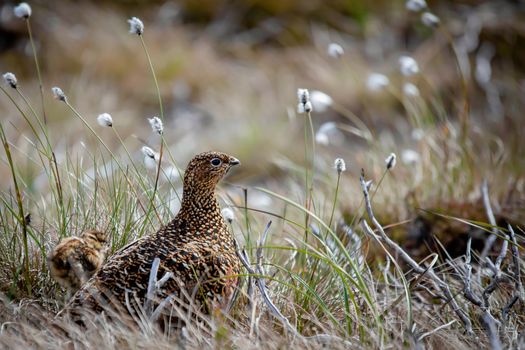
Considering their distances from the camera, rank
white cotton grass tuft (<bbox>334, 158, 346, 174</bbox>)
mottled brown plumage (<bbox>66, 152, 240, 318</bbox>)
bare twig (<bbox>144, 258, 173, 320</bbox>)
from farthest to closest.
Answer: white cotton grass tuft (<bbox>334, 158, 346, 174</bbox>) < mottled brown plumage (<bbox>66, 152, 240, 318</bbox>) < bare twig (<bbox>144, 258, 173, 320</bbox>)

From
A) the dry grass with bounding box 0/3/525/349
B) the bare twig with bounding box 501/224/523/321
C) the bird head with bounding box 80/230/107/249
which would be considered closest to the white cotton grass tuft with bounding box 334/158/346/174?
the dry grass with bounding box 0/3/525/349

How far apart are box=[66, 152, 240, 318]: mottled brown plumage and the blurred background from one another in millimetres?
3362

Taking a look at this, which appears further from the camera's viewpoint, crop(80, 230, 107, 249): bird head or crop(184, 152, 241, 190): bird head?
crop(184, 152, 241, 190): bird head

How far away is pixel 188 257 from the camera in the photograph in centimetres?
271

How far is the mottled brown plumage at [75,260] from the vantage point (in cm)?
262

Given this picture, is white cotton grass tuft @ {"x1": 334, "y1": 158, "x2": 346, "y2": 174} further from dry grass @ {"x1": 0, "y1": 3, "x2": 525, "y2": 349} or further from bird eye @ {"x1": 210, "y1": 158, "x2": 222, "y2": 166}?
bird eye @ {"x1": 210, "y1": 158, "x2": 222, "y2": 166}

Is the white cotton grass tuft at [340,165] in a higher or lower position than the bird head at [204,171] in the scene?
lower

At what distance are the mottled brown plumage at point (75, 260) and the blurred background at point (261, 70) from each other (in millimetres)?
3360

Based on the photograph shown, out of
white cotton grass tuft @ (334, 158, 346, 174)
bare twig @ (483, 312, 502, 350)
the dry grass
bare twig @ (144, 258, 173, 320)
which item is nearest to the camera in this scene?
bare twig @ (483, 312, 502, 350)

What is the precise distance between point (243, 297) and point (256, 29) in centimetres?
837

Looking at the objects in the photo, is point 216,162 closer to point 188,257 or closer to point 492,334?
point 188,257

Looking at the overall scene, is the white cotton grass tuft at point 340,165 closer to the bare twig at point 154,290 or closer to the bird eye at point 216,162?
the bird eye at point 216,162

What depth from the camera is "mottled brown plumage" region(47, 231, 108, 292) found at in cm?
262

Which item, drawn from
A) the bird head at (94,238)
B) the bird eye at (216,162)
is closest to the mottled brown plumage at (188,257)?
the bird eye at (216,162)
